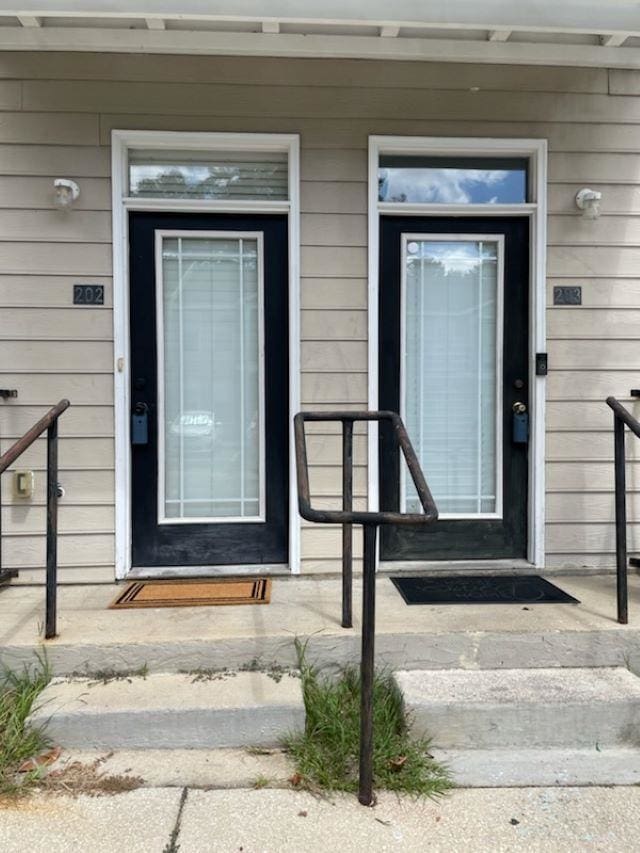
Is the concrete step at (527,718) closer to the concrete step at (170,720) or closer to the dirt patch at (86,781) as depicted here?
the concrete step at (170,720)

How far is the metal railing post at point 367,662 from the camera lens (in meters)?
1.71

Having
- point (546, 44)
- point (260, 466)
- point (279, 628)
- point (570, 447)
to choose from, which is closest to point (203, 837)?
point (279, 628)

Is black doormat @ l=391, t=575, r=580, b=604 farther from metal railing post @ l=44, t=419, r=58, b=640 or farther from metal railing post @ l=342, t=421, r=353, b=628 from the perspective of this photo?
metal railing post @ l=44, t=419, r=58, b=640

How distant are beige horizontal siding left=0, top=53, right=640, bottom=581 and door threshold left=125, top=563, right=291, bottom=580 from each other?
0.43 ft

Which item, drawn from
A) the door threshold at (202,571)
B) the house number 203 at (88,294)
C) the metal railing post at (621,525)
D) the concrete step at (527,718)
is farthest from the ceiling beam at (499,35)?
the concrete step at (527,718)

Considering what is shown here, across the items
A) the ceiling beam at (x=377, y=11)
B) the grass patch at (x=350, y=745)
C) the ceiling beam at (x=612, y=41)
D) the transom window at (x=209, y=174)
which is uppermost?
the ceiling beam at (x=612, y=41)

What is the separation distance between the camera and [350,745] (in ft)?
6.30

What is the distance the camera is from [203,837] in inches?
62.6

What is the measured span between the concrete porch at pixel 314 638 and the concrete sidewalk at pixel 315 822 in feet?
1.60

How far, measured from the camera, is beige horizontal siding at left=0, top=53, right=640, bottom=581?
279 centimetres

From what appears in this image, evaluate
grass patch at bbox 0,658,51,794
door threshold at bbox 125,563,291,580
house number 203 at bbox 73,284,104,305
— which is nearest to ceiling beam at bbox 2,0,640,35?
house number 203 at bbox 73,284,104,305

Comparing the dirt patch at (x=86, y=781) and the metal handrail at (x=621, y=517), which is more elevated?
the metal handrail at (x=621, y=517)

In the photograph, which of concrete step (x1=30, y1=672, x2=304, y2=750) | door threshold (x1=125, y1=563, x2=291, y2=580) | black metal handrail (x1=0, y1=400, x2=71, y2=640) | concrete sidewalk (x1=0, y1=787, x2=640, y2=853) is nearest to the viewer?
concrete sidewalk (x1=0, y1=787, x2=640, y2=853)

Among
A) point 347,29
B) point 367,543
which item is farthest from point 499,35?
point 367,543
